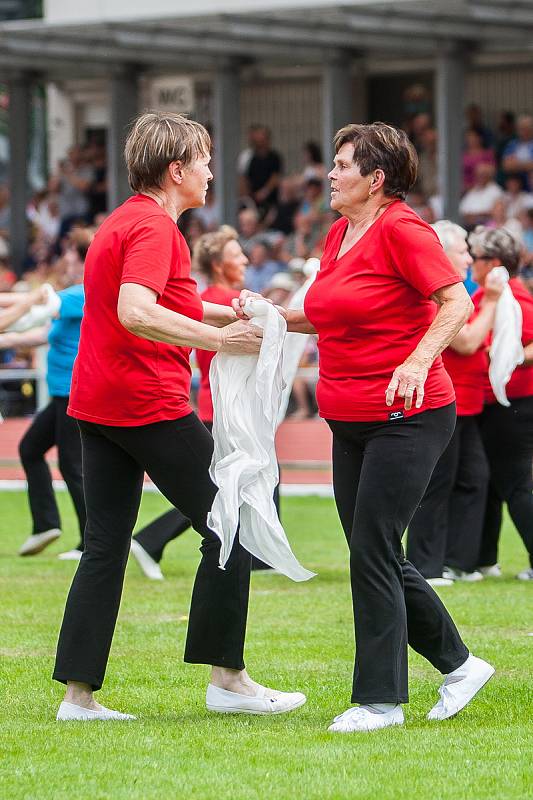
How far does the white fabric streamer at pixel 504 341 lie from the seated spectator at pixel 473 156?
43.3 feet

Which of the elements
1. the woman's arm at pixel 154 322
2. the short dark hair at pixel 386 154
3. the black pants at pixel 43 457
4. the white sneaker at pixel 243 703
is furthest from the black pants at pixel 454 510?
the woman's arm at pixel 154 322

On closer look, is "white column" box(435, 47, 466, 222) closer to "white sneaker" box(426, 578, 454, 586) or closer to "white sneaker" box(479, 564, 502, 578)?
"white sneaker" box(479, 564, 502, 578)

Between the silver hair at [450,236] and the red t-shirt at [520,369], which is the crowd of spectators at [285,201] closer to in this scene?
the red t-shirt at [520,369]

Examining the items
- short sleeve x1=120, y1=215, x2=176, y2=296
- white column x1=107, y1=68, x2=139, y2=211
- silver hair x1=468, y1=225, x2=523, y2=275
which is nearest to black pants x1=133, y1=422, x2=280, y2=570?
silver hair x1=468, y1=225, x2=523, y2=275

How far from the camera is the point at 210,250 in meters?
9.36

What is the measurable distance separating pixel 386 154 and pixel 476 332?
3446 millimetres

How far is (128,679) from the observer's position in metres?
6.54

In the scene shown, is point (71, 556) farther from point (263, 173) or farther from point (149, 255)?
point (263, 173)

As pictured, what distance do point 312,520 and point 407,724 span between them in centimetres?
712

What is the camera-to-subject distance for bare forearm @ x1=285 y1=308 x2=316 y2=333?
5969mm

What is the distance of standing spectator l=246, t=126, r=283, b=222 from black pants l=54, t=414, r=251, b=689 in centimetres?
1854

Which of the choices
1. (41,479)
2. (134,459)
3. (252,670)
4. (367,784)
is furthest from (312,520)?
(367,784)

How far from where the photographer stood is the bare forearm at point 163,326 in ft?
17.4

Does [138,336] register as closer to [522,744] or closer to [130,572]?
[522,744]
